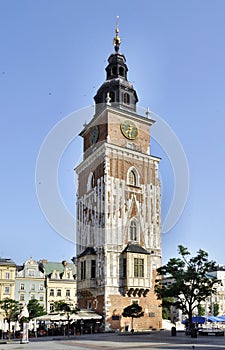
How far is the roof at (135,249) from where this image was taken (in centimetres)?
4944

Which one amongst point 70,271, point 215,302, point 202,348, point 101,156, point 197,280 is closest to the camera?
point 202,348

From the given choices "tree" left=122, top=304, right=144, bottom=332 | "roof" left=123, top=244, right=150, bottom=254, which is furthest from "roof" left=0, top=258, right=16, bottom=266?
"tree" left=122, top=304, right=144, bottom=332

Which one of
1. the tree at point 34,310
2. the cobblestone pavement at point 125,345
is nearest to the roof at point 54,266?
the tree at point 34,310

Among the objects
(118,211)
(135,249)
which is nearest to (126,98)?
(118,211)

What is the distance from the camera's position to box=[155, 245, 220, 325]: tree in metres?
41.3

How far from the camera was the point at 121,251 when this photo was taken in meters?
49.9

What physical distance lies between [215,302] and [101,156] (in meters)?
84.2

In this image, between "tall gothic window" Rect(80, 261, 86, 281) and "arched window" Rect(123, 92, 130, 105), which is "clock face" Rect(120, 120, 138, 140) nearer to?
"arched window" Rect(123, 92, 130, 105)

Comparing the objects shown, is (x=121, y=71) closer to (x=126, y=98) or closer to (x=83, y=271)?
(x=126, y=98)

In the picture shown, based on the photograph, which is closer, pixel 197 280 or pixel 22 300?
pixel 197 280

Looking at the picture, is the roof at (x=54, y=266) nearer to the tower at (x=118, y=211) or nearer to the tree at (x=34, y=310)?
the tree at (x=34, y=310)

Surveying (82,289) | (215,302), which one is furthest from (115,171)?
(215,302)

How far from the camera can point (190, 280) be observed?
136 ft

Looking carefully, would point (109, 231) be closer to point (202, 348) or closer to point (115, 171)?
point (115, 171)
